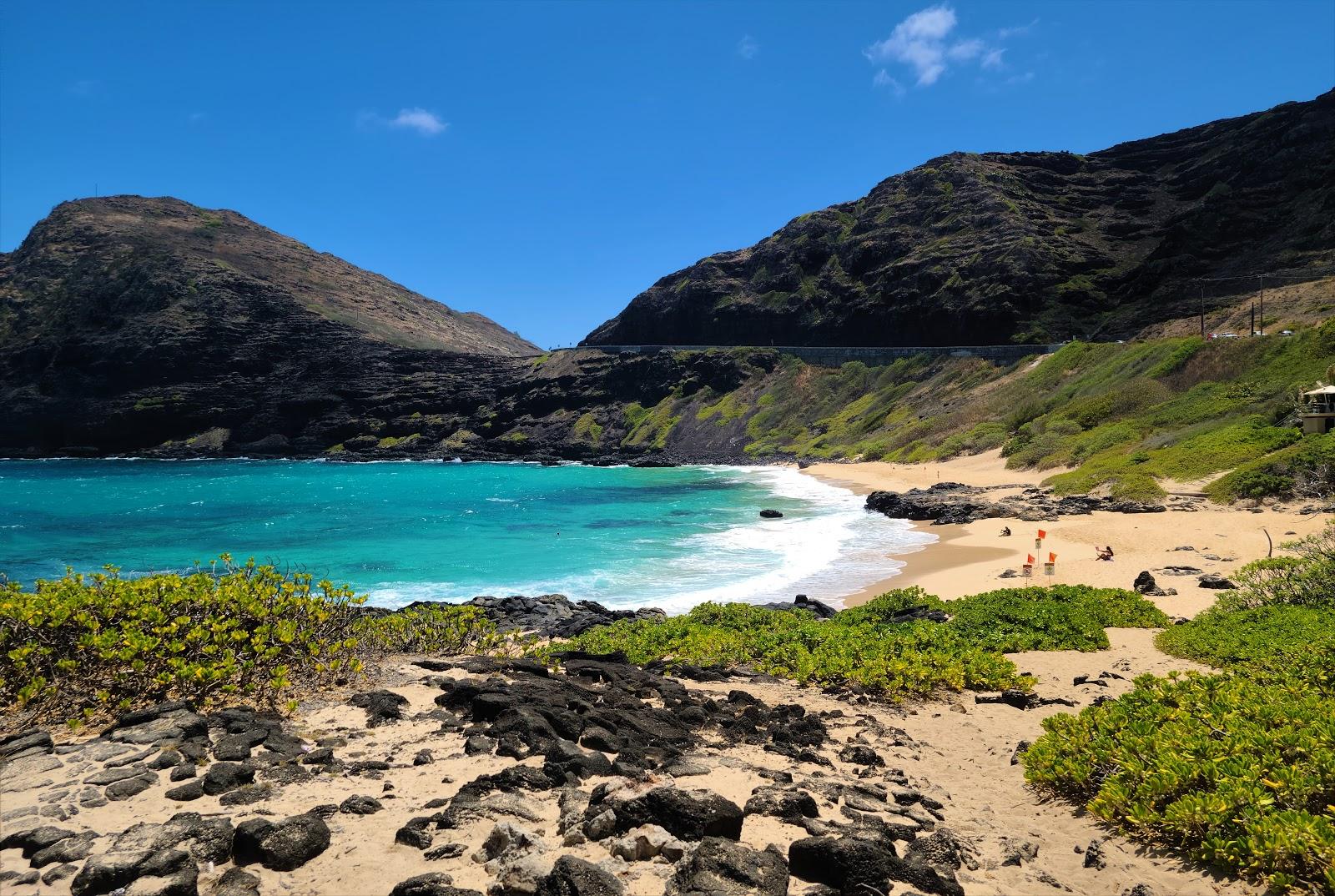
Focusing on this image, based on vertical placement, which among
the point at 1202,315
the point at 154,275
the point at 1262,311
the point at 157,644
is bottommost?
the point at 157,644

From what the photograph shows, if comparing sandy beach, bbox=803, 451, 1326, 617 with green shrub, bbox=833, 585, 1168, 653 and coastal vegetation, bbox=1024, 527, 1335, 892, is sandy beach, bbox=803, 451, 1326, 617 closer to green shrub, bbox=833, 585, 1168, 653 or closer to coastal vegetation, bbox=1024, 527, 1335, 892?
green shrub, bbox=833, 585, 1168, 653

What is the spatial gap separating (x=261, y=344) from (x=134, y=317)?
2428 cm

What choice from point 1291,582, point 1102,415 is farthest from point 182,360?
point 1291,582

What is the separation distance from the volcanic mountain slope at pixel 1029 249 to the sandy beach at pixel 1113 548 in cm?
5888

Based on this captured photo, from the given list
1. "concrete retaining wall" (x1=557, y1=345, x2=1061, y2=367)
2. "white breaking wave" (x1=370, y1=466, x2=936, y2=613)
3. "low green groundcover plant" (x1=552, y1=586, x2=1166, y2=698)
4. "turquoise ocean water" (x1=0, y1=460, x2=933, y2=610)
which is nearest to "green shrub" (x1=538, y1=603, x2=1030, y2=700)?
"low green groundcover plant" (x1=552, y1=586, x2=1166, y2=698)

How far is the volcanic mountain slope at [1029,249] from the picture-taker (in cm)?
7794

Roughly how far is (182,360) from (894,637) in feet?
507

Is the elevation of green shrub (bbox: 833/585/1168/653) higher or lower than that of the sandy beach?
higher

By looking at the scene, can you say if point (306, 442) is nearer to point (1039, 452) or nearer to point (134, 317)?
point (134, 317)

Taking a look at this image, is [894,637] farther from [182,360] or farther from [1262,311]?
[182,360]

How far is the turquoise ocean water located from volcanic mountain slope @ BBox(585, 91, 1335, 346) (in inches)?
1767

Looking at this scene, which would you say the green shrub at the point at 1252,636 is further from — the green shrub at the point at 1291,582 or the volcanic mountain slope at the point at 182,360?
the volcanic mountain slope at the point at 182,360

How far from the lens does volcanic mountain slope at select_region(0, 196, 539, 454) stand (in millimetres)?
128625

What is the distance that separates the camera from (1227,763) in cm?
512
